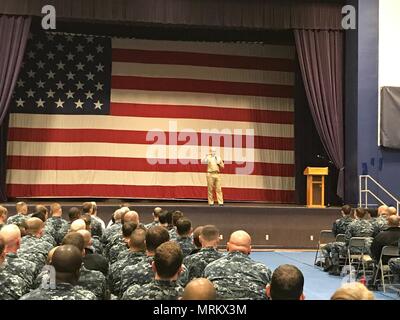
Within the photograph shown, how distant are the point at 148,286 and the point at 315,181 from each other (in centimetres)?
1029

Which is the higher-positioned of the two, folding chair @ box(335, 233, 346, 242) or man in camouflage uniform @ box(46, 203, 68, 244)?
man in camouflage uniform @ box(46, 203, 68, 244)

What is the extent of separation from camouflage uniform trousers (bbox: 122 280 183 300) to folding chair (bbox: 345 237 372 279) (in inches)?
197

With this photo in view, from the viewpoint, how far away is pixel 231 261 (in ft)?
10.9

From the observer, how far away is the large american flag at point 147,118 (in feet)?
44.2

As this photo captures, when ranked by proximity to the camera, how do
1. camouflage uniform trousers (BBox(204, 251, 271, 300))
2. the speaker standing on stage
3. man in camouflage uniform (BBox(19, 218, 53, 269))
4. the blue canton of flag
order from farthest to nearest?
the blue canton of flag < the speaker standing on stage < man in camouflage uniform (BBox(19, 218, 53, 269)) < camouflage uniform trousers (BBox(204, 251, 271, 300))

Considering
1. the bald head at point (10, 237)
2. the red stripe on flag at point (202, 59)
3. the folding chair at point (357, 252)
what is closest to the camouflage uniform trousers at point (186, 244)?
the bald head at point (10, 237)

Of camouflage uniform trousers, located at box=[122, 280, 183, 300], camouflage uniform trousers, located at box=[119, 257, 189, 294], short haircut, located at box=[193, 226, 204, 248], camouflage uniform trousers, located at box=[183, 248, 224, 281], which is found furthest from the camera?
short haircut, located at box=[193, 226, 204, 248]

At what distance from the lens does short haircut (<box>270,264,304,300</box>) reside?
92.3 inches

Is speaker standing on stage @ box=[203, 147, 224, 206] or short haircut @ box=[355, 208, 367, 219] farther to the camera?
speaker standing on stage @ box=[203, 147, 224, 206]

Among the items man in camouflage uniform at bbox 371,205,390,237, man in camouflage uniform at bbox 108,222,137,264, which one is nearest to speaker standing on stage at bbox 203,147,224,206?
man in camouflage uniform at bbox 371,205,390,237

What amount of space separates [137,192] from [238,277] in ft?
35.5

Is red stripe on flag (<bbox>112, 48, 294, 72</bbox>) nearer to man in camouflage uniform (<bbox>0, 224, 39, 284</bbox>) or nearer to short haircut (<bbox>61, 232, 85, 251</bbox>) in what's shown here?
man in camouflage uniform (<bbox>0, 224, 39, 284</bbox>)

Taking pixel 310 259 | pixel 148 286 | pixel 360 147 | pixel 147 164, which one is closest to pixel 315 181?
pixel 360 147

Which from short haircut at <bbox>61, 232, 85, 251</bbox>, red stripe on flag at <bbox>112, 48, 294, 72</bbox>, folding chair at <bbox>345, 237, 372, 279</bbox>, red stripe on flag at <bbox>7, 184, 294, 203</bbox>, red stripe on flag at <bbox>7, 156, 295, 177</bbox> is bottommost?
folding chair at <bbox>345, 237, 372, 279</bbox>
